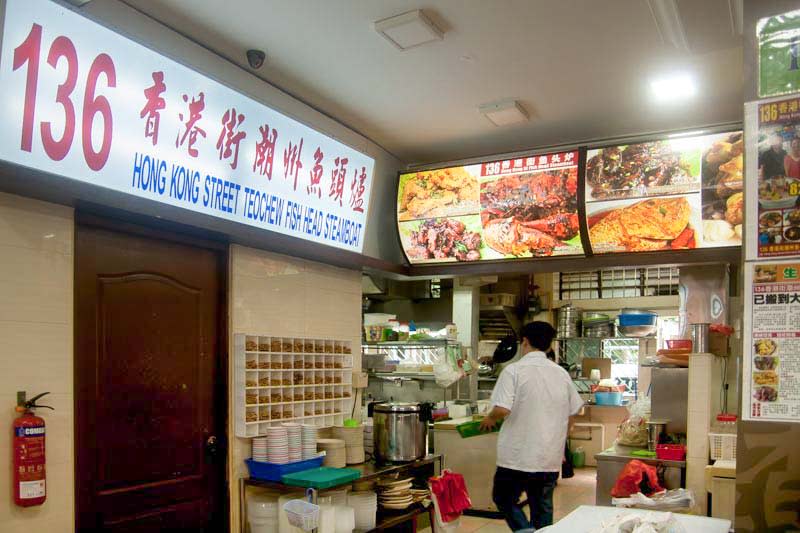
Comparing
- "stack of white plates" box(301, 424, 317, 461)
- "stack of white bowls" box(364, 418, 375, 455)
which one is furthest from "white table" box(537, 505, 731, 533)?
"stack of white bowls" box(364, 418, 375, 455)

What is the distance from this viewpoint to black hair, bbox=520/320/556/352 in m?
4.52

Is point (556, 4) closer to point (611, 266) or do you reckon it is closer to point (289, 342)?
point (611, 266)

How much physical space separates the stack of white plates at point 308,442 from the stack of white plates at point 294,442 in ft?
0.11

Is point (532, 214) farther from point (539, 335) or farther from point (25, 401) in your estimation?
point (25, 401)

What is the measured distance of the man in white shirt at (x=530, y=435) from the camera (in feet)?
14.0

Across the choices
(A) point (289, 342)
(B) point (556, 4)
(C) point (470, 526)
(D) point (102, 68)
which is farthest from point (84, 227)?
(C) point (470, 526)

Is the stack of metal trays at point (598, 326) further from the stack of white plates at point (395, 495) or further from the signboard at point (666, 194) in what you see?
the stack of white plates at point (395, 495)

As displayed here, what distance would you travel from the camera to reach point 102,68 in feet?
10.2

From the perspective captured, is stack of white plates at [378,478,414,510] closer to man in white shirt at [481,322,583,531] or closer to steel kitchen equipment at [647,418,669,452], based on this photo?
man in white shirt at [481,322,583,531]

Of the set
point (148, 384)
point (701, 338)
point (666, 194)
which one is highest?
point (666, 194)

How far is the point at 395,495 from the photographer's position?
484cm

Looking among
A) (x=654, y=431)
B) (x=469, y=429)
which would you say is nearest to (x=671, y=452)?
(x=654, y=431)

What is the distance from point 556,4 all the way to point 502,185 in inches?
79.0

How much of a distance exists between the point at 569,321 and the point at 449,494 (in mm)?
6576
